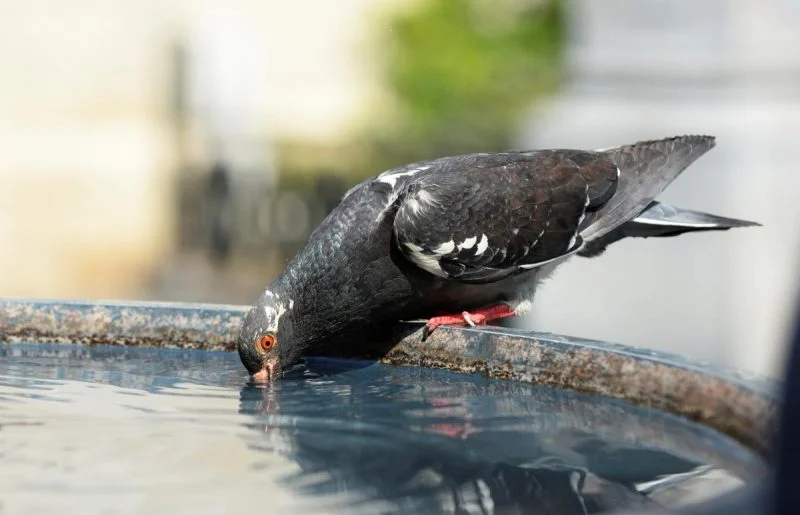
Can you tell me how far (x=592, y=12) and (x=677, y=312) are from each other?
6.51 feet

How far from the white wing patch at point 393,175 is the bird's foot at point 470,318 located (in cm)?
59

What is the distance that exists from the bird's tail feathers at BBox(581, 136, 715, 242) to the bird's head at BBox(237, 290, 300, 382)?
53.4 inches

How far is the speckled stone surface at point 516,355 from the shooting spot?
3227mm

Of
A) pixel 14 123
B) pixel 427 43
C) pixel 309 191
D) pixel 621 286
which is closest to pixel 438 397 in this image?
pixel 621 286

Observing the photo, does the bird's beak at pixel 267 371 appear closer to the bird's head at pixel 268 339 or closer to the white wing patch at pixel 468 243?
the bird's head at pixel 268 339

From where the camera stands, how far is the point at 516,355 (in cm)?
421

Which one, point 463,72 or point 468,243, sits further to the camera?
point 463,72

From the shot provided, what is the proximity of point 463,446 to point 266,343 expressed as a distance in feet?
4.54

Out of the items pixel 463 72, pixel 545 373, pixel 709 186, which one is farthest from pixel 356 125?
pixel 545 373

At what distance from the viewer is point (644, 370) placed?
3717 millimetres

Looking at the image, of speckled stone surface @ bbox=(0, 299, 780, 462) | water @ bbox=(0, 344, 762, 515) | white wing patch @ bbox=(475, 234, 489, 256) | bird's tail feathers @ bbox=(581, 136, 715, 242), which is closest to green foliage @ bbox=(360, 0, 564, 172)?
bird's tail feathers @ bbox=(581, 136, 715, 242)

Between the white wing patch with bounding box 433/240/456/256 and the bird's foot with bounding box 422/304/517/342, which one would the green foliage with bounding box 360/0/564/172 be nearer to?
the bird's foot with bounding box 422/304/517/342

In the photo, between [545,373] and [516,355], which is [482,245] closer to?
[516,355]

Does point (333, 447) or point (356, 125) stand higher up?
point (356, 125)
